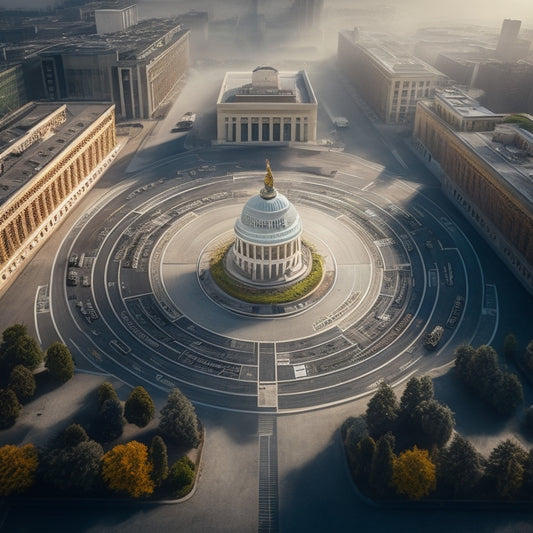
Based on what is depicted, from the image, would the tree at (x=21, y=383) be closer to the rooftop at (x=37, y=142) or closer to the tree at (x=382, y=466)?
the rooftop at (x=37, y=142)

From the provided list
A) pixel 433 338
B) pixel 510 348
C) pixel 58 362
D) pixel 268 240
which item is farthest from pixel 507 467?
pixel 58 362

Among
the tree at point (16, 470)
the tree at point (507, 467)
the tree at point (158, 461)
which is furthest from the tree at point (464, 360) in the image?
the tree at point (16, 470)

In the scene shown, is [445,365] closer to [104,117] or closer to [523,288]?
[523,288]

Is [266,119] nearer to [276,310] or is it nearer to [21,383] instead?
[276,310]

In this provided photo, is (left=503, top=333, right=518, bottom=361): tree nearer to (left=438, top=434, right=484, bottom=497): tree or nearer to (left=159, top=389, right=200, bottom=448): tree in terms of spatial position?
(left=438, top=434, right=484, bottom=497): tree

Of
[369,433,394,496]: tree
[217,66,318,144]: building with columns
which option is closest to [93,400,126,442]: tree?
[369,433,394,496]: tree

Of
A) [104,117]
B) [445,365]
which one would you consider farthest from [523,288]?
[104,117]
